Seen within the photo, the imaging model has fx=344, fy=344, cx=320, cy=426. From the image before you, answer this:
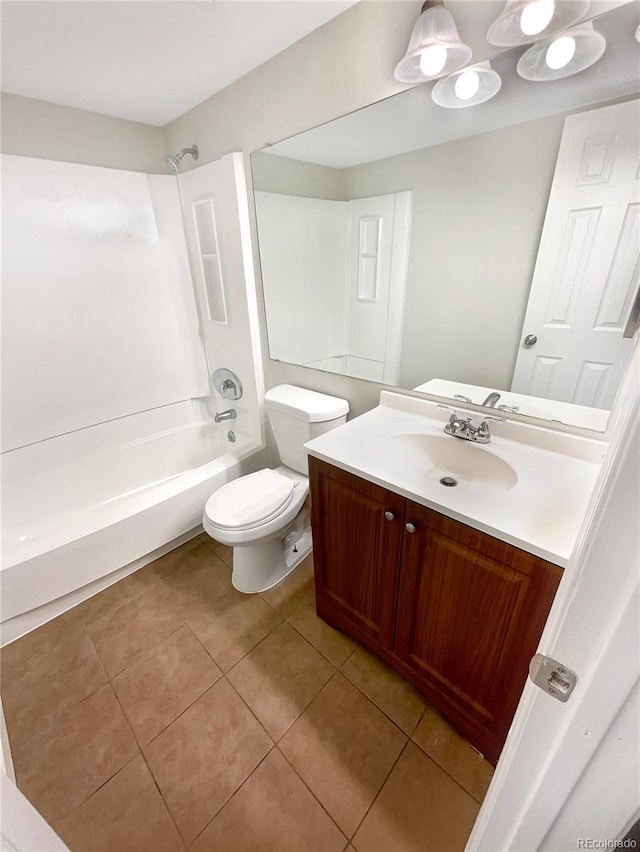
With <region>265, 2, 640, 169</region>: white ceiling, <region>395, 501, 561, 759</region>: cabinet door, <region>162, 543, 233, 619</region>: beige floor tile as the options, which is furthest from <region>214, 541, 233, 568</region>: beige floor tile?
<region>265, 2, 640, 169</region>: white ceiling

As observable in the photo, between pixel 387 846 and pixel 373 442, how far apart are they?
1110 mm

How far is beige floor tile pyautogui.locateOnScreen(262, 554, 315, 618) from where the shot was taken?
1.57 meters

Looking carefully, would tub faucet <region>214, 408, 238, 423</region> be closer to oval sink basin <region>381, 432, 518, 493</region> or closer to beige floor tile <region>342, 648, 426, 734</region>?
oval sink basin <region>381, 432, 518, 493</region>

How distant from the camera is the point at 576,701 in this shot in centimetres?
40

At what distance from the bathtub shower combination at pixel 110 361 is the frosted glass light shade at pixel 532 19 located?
1.12m

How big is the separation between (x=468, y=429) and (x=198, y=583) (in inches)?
57.3

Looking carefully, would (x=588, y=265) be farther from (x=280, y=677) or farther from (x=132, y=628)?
(x=132, y=628)

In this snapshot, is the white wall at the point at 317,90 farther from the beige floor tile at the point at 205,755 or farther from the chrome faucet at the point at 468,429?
the beige floor tile at the point at 205,755

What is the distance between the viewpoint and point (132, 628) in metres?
1.50

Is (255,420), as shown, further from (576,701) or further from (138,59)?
(576,701)

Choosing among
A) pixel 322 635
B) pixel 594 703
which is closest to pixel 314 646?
pixel 322 635

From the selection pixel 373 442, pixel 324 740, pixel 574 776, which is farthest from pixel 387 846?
pixel 373 442

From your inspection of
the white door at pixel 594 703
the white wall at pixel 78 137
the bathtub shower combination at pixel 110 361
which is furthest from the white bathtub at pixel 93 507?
the white door at pixel 594 703

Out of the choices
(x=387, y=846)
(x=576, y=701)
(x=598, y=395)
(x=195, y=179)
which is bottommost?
(x=387, y=846)
